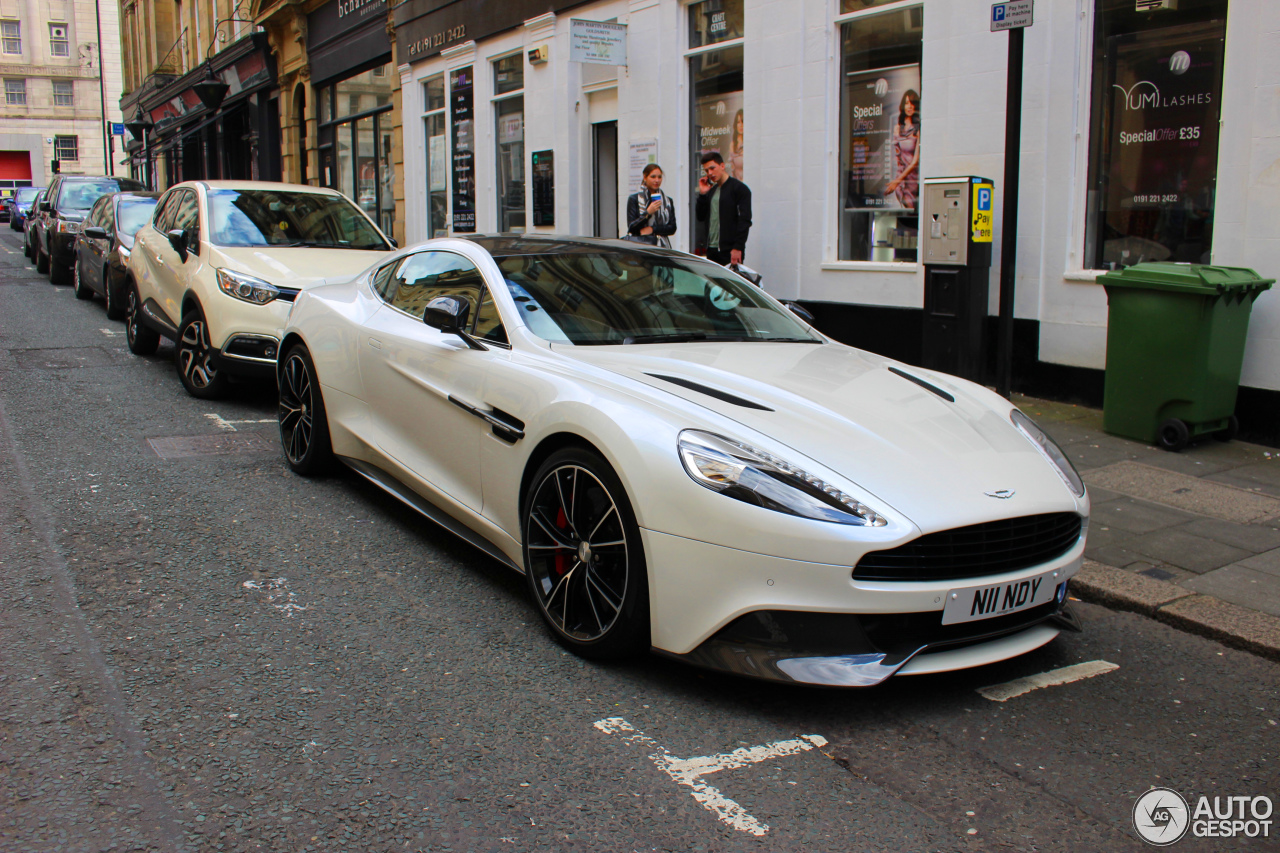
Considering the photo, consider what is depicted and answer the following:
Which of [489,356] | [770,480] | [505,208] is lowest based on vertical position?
[770,480]

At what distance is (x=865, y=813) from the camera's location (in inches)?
110

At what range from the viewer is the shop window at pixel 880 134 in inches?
376

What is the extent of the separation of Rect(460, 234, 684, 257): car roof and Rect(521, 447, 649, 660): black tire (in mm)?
1422

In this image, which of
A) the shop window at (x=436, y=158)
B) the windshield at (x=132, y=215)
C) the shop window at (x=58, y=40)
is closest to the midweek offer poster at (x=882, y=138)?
the windshield at (x=132, y=215)

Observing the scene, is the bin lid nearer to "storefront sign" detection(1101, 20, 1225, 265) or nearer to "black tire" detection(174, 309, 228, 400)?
"storefront sign" detection(1101, 20, 1225, 265)

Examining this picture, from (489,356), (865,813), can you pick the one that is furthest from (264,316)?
(865,813)

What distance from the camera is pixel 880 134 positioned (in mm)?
9875

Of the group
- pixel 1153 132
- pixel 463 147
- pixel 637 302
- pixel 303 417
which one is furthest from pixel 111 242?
pixel 1153 132

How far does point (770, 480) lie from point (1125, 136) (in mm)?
6191

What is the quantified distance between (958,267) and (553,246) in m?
4.19

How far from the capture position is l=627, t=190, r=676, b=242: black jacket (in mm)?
10641

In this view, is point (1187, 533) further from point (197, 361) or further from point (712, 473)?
point (197, 361)

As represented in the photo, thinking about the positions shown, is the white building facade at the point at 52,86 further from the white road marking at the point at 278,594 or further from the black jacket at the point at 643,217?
the white road marking at the point at 278,594

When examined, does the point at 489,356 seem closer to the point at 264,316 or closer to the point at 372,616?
the point at 372,616
